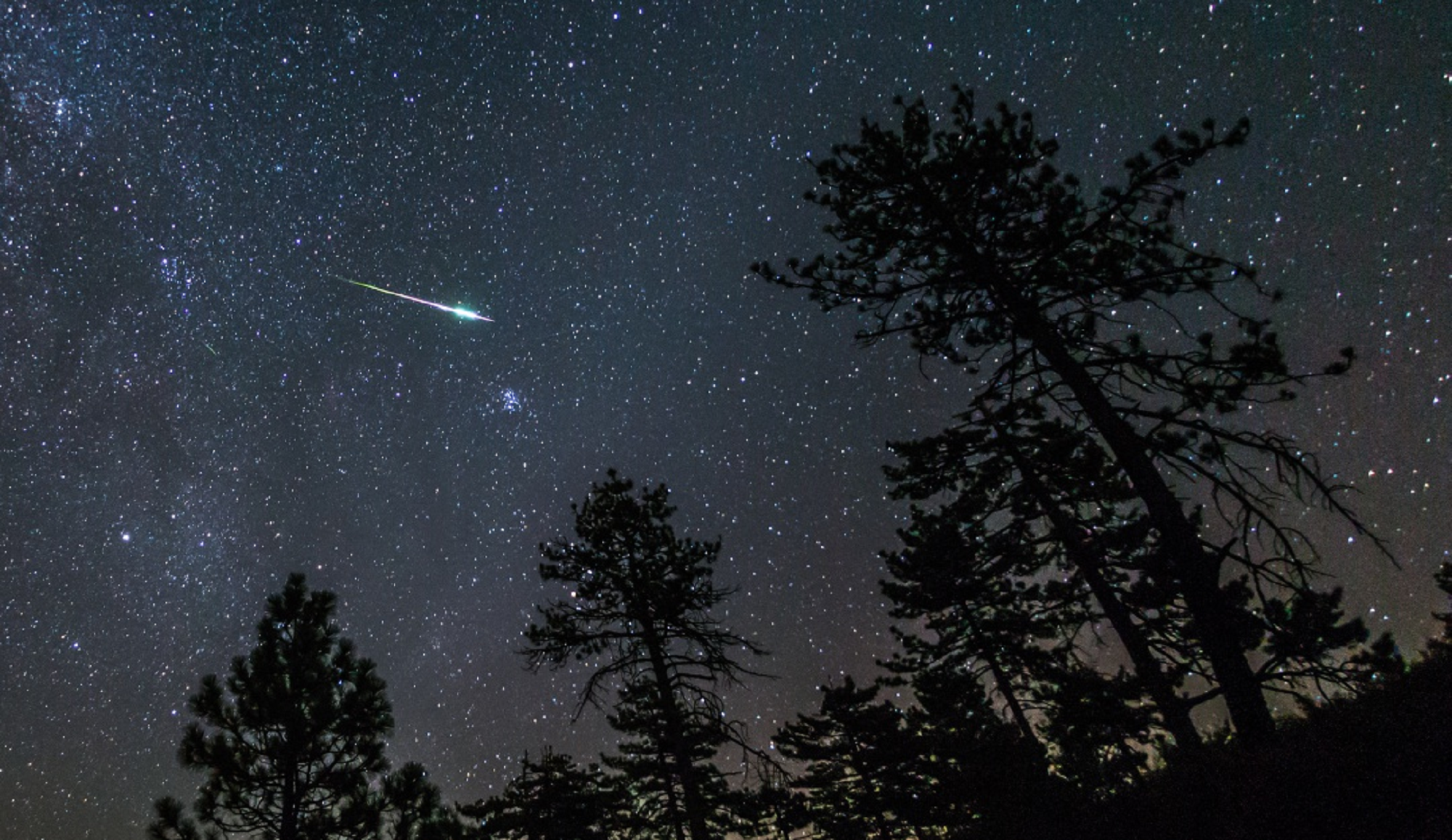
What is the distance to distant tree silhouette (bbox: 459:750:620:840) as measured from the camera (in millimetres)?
23062

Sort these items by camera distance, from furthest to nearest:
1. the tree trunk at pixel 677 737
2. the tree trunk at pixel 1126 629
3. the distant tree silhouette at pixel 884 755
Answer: the distant tree silhouette at pixel 884 755 → the tree trunk at pixel 677 737 → the tree trunk at pixel 1126 629

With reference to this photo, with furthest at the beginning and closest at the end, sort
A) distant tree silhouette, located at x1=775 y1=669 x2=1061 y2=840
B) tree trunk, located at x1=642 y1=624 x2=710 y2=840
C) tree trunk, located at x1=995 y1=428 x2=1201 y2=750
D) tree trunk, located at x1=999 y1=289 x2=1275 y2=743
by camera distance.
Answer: distant tree silhouette, located at x1=775 y1=669 x2=1061 y2=840
tree trunk, located at x1=642 y1=624 x2=710 y2=840
tree trunk, located at x1=995 y1=428 x2=1201 y2=750
tree trunk, located at x1=999 y1=289 x2=1275 y2=743

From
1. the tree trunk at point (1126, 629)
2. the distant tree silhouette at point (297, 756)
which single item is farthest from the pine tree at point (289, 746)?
the tree trunk at point (1126, 629)

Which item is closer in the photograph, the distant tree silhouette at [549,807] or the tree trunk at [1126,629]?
the tree trunk at [1126,629]

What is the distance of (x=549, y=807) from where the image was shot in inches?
933

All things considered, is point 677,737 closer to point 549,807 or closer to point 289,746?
point 289,746

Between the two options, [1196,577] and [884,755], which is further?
[884,755]

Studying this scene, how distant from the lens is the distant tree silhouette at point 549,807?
23.1m

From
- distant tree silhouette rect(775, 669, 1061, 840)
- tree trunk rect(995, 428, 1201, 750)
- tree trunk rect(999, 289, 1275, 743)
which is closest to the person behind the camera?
tree trunk rect(999, 289, 1275, 743)

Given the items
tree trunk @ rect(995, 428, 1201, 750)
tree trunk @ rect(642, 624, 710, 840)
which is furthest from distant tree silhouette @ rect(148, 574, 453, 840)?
tree trunk @ rect(995, 428, 1201, 750)

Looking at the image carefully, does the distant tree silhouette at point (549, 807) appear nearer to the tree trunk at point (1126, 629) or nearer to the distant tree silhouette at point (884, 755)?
the distant tree silhouette at point (884, 755)

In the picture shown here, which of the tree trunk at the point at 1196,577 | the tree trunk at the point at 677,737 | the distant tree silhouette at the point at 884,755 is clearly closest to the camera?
the tree trunk at the point at 1196,577

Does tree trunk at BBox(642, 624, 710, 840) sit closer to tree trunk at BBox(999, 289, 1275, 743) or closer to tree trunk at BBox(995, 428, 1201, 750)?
tree trunk at BBox(995, 428, 1201, 750)

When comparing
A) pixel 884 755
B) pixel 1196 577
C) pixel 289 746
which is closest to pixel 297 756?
pixel 289 746
